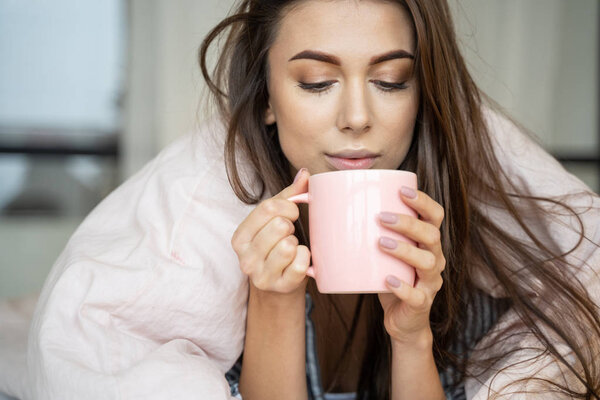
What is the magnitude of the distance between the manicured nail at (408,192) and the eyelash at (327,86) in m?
0.27

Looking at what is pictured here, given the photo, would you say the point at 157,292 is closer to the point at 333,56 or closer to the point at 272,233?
the point at 272,233

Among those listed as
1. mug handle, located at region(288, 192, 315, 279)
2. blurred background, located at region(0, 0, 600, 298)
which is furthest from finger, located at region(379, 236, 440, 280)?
blurred background, located at region(0, 0, 600, 298)

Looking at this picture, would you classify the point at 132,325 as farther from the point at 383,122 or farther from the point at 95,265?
the point at 383,122

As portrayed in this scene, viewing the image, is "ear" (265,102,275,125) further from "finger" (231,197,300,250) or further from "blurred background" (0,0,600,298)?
"blurred background" (0,0,600,298)

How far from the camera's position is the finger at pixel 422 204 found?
787 millimetres

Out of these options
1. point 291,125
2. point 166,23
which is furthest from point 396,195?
point 166,23

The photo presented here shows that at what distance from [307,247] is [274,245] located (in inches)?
6.3

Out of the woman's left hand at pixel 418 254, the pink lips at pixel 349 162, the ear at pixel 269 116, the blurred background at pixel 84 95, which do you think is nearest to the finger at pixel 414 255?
the woman's left hand at pixel 418 254

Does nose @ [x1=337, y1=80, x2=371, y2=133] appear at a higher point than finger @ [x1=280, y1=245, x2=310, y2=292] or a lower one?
higher

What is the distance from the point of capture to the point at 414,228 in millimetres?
795

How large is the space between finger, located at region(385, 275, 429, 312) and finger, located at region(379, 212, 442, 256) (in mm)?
55

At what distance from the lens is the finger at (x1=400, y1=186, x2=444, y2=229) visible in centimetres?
79

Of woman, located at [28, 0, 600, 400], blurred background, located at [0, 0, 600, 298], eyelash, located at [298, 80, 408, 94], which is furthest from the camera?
blurred background, located at [0, 0, 600, 298]

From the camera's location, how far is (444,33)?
1079 mm
